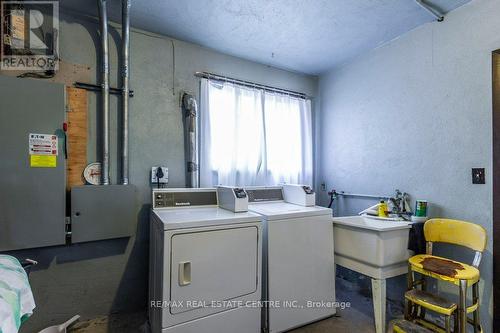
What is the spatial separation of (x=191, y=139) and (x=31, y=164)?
120cm

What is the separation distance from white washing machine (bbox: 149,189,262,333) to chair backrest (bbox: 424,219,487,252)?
1.40m

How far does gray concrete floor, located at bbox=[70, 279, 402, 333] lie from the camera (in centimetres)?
196

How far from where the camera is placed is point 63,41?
2.01 m

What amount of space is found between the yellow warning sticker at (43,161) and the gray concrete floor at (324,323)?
1319 millimetres

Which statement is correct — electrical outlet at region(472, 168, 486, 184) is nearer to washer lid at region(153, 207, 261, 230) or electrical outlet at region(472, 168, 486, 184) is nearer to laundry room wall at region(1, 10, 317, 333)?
washer lid at region(153, 207, 261, 230)

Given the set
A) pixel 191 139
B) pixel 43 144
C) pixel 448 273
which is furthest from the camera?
pixel 191 139

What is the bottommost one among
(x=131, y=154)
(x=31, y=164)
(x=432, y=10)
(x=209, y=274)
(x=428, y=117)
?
(x=209, y=274)

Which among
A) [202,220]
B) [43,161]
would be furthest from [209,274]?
[43,161]

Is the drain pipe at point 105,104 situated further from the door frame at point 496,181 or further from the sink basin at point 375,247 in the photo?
the door frame at point 496,181

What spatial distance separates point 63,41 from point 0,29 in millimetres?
374

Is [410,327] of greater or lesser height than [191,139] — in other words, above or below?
below

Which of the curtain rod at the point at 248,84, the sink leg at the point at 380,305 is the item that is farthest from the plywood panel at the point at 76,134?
the sink leg at the point at 380,305

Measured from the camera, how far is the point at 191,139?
2.40 m

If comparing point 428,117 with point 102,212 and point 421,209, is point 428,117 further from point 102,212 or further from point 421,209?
point 102,212
